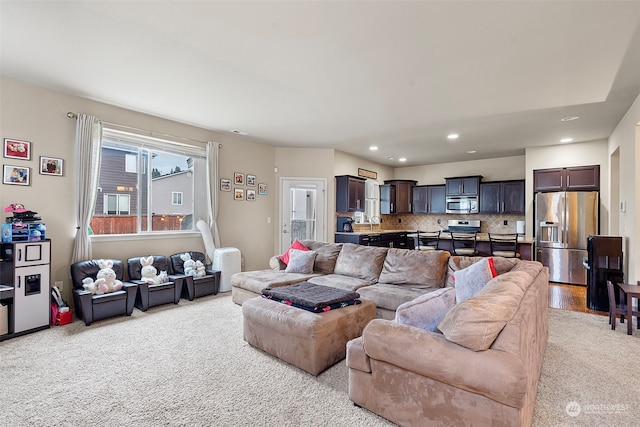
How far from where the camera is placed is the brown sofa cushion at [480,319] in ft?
5.02

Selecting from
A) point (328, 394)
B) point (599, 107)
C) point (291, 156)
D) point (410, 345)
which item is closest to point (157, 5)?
point (410, 345)

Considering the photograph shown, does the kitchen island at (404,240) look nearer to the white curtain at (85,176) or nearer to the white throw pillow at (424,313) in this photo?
the white throw pillow at (424,313)

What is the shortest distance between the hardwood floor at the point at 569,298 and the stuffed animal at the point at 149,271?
5.53 m

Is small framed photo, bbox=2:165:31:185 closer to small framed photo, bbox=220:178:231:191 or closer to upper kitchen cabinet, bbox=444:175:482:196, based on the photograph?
small framed photo, bbox=220:178:231:191

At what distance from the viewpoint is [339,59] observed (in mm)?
2895

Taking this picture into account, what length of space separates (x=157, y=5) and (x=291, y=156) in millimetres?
4632

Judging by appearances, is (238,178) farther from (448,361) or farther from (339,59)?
(448,361)

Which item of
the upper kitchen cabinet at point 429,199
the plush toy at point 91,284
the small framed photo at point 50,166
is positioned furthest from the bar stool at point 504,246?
the small framed photo at point 50,166

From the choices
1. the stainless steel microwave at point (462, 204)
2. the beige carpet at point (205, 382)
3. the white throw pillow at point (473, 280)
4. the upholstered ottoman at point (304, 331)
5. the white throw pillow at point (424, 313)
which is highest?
the stainless steel microwave at point (462, 204)

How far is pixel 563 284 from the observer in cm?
588

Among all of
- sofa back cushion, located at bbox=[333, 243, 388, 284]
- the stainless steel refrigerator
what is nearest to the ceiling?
the stainless steel refrigerator

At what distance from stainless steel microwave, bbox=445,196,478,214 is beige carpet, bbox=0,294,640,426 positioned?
14.6 feet

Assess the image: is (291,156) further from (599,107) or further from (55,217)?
(599,107)

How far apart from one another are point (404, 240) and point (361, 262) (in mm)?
4534
